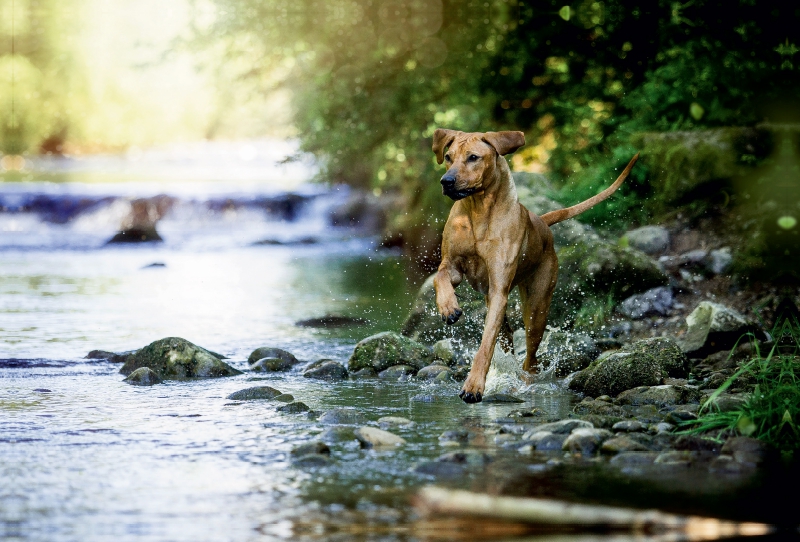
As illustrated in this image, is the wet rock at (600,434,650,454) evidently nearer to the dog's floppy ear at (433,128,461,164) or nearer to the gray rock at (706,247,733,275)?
the dog's floppy ear at (433,128,461,164)

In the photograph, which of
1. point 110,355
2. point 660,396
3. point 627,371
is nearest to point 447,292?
point 627,371

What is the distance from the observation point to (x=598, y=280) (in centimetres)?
1065

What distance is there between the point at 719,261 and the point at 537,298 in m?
3.75

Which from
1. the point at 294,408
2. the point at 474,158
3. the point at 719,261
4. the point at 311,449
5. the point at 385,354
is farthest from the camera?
the point at 719,261

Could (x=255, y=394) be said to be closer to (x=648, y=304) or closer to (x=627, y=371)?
(x=627, y=371)

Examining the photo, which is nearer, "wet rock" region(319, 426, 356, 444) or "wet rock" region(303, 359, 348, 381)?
"wet rock" region(319, 426, 356, 444)

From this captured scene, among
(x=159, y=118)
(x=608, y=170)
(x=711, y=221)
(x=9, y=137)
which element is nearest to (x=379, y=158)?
(x=608, y=170)

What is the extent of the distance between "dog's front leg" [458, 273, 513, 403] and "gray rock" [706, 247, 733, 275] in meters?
4.50

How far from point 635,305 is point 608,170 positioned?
2.95m

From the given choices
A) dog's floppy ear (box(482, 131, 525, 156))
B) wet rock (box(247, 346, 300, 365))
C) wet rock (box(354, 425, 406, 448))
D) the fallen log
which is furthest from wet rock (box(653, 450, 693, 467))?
wet rock (box(247, 346, 300, 365))

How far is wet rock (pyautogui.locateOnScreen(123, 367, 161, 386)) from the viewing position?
7.94m

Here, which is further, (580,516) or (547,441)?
(547,441)

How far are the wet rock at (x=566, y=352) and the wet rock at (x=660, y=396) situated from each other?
4.38 feet

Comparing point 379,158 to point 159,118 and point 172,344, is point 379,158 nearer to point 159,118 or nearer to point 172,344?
point 172,344
